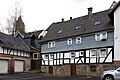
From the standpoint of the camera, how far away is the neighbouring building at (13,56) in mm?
40281

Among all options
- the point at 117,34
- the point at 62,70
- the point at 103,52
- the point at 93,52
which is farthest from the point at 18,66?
the point at 117,34

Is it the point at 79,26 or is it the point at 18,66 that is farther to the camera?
the point at 18,66

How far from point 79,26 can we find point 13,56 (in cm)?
1281

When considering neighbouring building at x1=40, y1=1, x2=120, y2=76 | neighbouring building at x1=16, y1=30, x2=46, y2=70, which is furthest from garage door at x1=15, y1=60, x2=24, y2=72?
neighbouring building at x1=40, y1=1, x2=120, y2=76

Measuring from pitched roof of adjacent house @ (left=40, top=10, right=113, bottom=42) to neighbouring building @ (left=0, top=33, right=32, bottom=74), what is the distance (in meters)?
5.50

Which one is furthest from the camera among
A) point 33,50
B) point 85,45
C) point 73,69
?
point 33,50

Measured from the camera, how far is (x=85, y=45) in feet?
117

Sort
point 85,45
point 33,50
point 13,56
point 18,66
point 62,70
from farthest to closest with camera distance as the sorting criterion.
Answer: point 33,50
point 18,66
point 13,56
point 62,70
point 85,45

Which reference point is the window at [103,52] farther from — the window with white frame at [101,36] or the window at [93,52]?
the window with white frame at [101,36]

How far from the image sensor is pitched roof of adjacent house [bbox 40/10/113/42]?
34769 millimetres

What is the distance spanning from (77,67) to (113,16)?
9.28 m

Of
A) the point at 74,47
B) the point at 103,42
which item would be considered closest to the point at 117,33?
the point at 103,42

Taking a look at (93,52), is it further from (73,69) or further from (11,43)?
(11,43)

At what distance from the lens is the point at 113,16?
1291 inches
